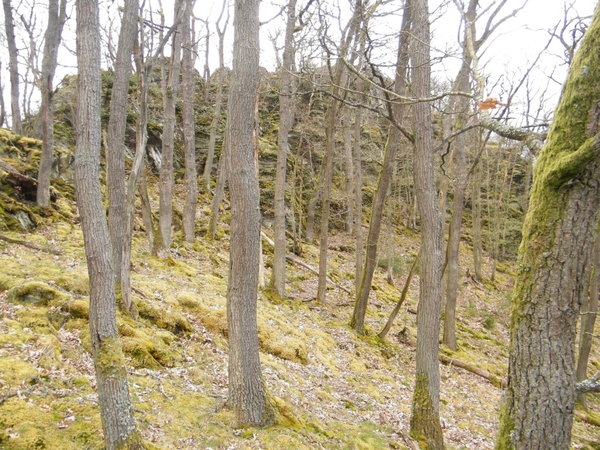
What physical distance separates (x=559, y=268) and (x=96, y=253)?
3494 millimetres

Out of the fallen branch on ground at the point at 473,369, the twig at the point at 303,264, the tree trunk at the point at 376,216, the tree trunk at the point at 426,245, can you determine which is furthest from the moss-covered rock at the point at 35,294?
the fallen branch on ground at the point at 473,369

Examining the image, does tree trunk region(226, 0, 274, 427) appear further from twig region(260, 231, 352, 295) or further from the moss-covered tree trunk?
twig region(260, 231, 352, 295)

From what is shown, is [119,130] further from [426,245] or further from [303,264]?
[303,264]

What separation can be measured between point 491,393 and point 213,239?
923cm

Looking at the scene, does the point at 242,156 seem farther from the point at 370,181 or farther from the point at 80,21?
the point at 370,181

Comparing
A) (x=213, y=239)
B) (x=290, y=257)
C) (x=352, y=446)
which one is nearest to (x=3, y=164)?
(x=213, y=239)

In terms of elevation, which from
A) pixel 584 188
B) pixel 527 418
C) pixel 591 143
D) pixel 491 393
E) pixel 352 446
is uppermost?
pixel 591 143

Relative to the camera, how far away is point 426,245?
5539 millimetres

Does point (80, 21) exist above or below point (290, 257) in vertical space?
above

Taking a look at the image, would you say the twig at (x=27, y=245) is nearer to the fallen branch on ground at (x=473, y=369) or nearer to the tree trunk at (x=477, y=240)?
the fallen branch on ground at (x=473, y=369)

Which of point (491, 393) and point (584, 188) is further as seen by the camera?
point (491, 393)

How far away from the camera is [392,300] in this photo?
45.9 feet

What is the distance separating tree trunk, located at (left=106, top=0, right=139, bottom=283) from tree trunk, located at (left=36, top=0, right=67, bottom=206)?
13.1 ft

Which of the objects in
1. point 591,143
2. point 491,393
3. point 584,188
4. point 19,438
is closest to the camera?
point 591,143
